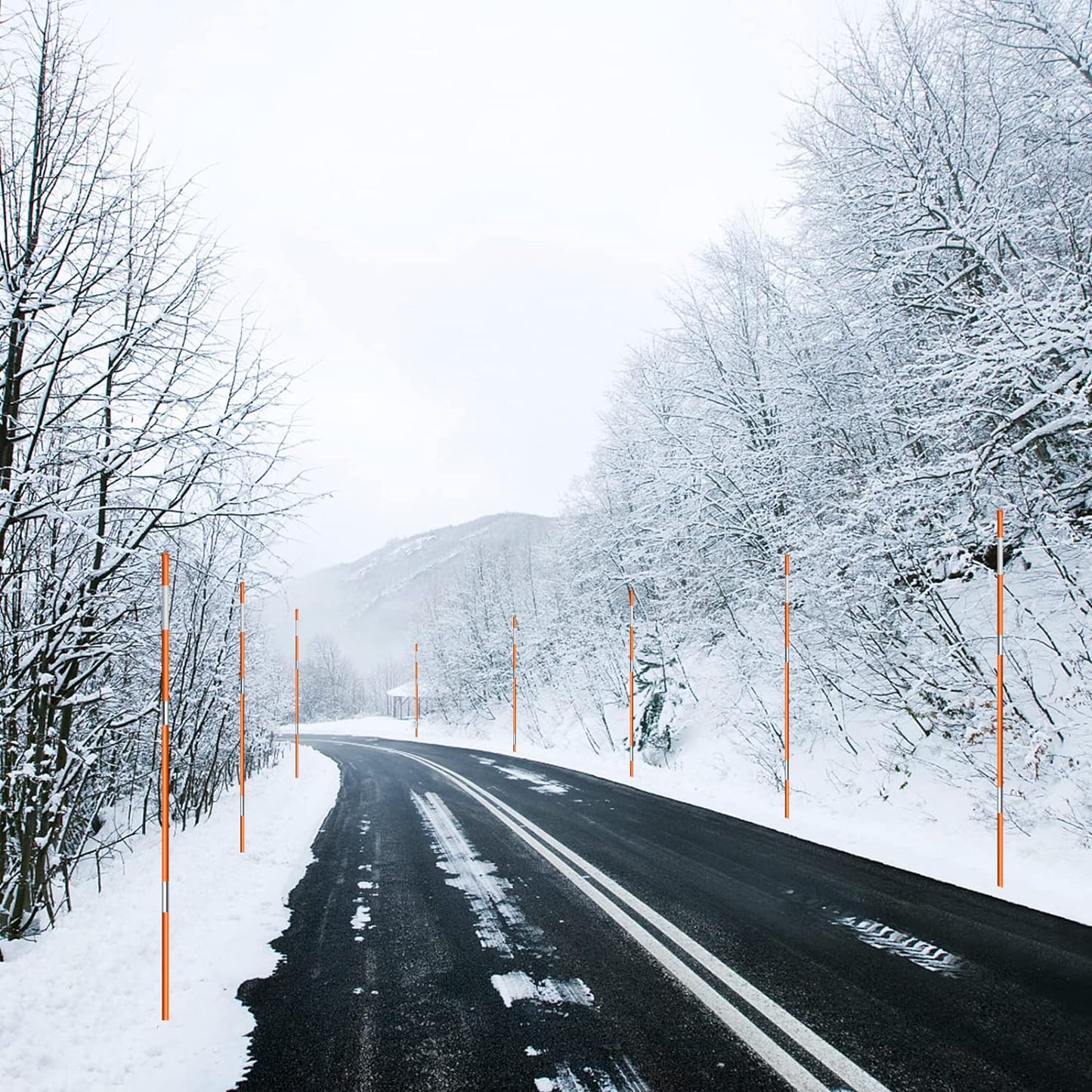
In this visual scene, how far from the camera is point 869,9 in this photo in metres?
10.8

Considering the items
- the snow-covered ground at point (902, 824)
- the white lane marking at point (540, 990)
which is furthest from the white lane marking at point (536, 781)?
the white lane marking at point (540, 990)

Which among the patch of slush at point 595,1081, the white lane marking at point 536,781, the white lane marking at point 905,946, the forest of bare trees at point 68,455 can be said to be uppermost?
the forest of bare trees at point 68,455

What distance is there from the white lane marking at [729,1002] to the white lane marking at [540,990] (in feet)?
1.97

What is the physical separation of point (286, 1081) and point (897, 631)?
10.3 m

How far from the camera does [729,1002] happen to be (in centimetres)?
403

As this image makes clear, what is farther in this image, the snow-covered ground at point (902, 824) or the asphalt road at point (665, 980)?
the snow-covered ground at point (902, 824)

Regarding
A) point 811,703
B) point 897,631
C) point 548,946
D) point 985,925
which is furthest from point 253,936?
point 811,703

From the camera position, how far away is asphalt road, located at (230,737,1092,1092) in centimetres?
337

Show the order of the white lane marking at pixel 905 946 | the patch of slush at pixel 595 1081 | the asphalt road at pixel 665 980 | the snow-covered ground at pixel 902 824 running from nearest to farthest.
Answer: the patch of slush at pixel 595 1081
the asphalt road at pixel 665 980
the white lane marking at pixel 905 946
the snow-covered ground at pixel 902 824

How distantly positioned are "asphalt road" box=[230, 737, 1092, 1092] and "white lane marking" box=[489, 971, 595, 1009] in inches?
0.8

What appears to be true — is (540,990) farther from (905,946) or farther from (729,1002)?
(905,946)

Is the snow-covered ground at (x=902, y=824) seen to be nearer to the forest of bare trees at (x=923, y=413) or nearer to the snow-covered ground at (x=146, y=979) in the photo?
the forest of bare trees at (x=923, y=413)

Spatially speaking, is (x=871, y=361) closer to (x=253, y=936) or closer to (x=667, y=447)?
→ (x=667, y=447)

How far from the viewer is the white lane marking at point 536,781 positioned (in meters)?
13.8
